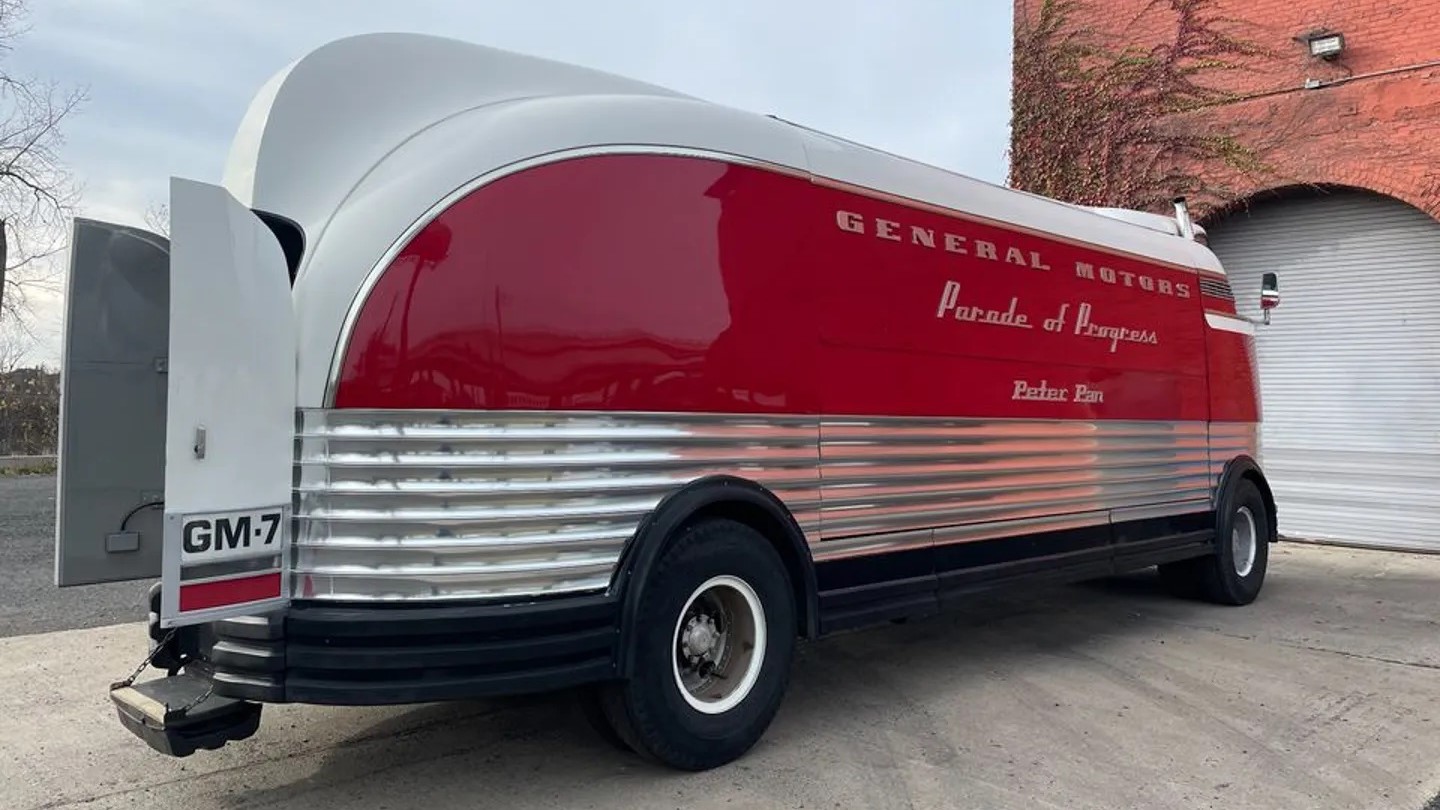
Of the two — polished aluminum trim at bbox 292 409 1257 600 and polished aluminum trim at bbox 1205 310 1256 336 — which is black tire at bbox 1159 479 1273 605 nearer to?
polished aluminum trim at bbox 1205 310 1256 336

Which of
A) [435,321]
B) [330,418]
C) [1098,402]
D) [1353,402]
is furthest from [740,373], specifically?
[1353,402]

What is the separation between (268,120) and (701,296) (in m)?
1.82

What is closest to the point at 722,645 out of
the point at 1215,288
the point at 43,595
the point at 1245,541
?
the point at 1215,288

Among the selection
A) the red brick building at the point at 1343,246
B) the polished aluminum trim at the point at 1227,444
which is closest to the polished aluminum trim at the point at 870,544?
the polished aluminum trim at the point at 1227,444

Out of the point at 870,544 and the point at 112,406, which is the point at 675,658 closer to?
the point at 870,544

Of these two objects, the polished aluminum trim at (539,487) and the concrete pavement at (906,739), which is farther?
the concrete pavement at (906,739)

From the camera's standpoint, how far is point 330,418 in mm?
3508

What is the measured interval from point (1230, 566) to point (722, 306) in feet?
19.3

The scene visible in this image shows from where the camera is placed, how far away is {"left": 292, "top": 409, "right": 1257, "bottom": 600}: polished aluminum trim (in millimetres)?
3514

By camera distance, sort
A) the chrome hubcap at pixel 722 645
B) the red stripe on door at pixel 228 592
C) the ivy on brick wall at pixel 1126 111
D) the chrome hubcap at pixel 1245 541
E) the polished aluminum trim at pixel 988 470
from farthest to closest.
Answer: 1. the ivy on brick wall at pixel 1126 111
2. the chrome hubcap at pixel 1245 541
3. the polished aluminum trim at pixel 988 470
4. the chrome hubcap at pixel 722 645
5. the red stripe on door at pixel 228 592

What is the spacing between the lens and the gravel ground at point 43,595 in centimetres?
720

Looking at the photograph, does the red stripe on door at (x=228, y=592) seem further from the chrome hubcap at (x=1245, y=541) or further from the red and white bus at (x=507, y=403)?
the chrome hubcap at (x=1245, y=541)

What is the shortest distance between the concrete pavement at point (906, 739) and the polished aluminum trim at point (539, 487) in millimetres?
950

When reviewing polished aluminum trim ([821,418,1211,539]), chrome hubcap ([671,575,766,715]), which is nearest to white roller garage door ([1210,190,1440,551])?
polished aluminum trim ([821,418,1211,539])
